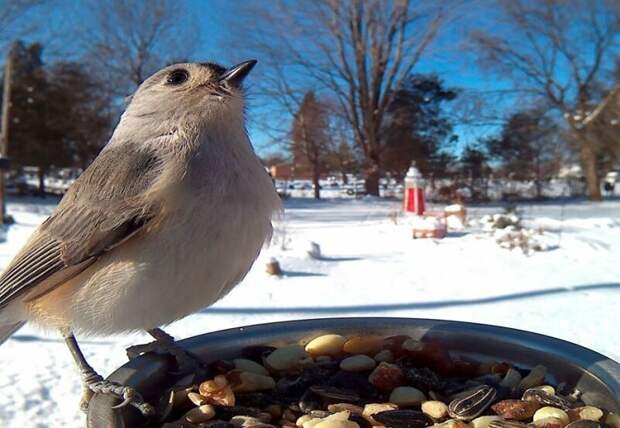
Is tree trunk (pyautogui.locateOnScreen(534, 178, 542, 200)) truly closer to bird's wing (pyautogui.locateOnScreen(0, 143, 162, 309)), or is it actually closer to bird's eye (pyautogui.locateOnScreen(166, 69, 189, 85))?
bird's eye (pyautogui.locateOnScreen(166, 69, 189, 85))

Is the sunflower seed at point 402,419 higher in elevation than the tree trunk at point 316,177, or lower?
lower

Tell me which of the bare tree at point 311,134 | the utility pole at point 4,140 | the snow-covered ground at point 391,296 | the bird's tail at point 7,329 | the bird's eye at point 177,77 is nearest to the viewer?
the bird's eye at point 177,77

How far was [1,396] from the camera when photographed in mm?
2588

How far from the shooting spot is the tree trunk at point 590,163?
675 inches

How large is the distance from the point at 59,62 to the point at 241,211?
18246mm

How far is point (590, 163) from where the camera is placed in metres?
17.3

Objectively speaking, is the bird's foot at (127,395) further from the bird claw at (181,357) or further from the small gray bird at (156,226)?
the bird claw at (181,357)

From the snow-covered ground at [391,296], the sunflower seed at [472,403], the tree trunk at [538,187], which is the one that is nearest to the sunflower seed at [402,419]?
the sunflower seed at [472,403]

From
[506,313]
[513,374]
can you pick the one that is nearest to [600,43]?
[506,313]

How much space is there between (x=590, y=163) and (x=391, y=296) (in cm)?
1569

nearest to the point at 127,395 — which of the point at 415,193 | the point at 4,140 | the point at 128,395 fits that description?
the point at 128,395

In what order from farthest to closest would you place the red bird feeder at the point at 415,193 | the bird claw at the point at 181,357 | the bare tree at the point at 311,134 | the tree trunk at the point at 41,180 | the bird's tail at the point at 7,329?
the bare tree at the point at 311,134 < the tree trunk at the point at 41,180 < the red bird feeder at the point at 415,193 < the bird's tail at the point at 7,329 < the bird claw at the point at 181,357

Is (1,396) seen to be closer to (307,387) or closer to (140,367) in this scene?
(140,367)

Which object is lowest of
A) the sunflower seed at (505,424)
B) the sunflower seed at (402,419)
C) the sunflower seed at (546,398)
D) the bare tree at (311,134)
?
the sunflower seed at (402,419)
